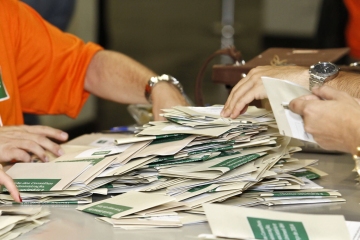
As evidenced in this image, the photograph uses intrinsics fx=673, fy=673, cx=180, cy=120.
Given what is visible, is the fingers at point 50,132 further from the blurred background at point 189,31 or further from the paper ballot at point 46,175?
the blurred background at point 189,31

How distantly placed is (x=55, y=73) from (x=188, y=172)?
98cm

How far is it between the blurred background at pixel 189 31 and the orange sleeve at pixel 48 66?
290cm

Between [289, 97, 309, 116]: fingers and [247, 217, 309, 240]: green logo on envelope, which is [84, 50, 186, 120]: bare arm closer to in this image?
[289, 97, 309, 116]: fingers

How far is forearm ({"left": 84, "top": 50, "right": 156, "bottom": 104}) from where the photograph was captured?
2.17 m

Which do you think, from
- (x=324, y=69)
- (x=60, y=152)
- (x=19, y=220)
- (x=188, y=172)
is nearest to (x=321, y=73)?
(x=324, y=69)

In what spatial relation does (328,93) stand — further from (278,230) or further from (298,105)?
(278,230)

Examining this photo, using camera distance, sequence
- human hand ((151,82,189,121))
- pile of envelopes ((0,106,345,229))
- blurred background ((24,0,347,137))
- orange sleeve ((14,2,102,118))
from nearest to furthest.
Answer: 1. pile of envelopes ((0,106,345,229))
2. human hand ((151,82,189,121))
3. orange sleeve ((14,2,102,118))
4. blurred background ((24,0,347,137))

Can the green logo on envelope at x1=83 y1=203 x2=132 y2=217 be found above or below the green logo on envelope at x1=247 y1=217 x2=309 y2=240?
below

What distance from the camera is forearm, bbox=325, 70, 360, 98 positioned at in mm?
1579

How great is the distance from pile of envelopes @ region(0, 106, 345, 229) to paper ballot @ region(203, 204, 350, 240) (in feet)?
0.51

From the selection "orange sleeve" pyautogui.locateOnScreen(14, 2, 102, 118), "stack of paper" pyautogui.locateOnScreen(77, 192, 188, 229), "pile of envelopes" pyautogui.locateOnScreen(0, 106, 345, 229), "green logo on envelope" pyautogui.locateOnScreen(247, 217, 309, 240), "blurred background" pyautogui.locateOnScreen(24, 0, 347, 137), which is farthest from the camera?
"blurred background" pyautogui.locateOnScreen(24, 0, 347, 137)

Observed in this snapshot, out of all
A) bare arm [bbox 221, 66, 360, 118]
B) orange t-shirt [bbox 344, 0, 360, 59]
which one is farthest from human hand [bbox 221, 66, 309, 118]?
orange t-shirt [bbox 344, 0, 360, 59]

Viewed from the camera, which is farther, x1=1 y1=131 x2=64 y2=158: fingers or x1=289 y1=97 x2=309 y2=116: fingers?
x1=1 y1=131 x2=64 y2=158: fingers

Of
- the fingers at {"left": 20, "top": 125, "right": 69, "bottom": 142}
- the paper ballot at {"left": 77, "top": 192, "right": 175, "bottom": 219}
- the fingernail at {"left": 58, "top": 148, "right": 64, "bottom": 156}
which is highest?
the fingers at {"left": 20, "top": 125, "right": 69, "bottom": 142}
